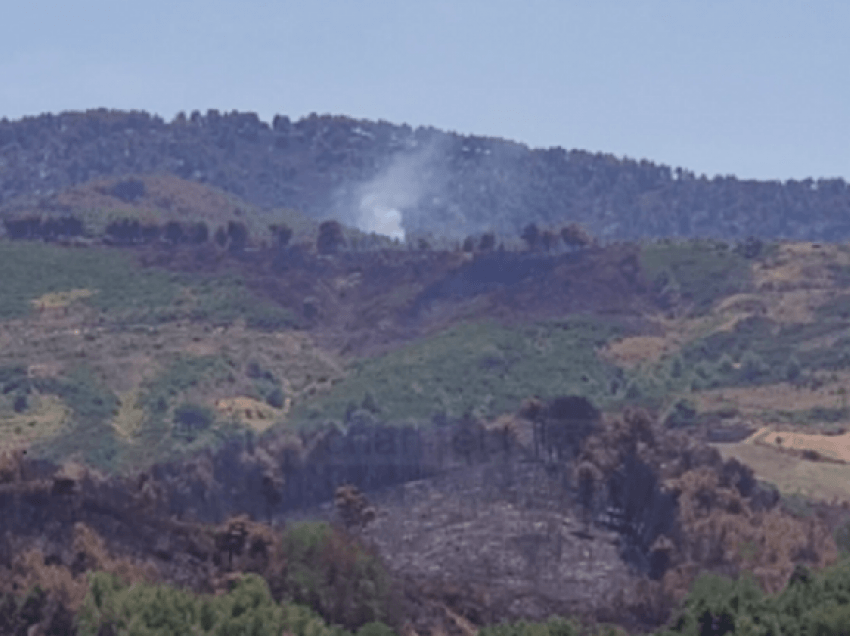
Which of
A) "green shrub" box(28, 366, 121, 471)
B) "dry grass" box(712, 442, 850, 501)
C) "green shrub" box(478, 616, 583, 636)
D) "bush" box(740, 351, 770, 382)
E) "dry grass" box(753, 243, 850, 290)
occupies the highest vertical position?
"dry grass" box(753, 243, 850, 290)

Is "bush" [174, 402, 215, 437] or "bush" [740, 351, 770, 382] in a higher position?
"bush" [740, 351, 770, 382]

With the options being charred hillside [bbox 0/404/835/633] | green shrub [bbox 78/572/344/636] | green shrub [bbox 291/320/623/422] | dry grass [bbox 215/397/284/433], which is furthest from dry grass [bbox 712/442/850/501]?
green shrub [bbox 78/572/344/636]

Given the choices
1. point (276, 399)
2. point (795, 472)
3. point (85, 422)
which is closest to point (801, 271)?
point (276, 399)

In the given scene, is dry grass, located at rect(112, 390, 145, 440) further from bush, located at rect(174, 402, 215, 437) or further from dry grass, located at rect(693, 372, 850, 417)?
dry grass, located at rect(693, 372, 850, 417)

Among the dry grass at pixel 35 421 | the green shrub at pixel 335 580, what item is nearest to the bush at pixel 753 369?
the dry grass at pixel 35 421

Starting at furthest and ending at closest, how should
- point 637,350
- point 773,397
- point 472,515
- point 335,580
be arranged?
1. point 637,350
2. point 773,397
3. point 472,515
4. point 335,580

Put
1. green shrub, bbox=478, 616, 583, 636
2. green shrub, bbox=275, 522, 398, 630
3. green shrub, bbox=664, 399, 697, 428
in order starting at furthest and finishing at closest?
1. green shrub, bbox=664, 399, 697, 428
2. green shrub, bbox=275, 522, 398, 630
3. green shrub, bbox=478, 616, 583, 636

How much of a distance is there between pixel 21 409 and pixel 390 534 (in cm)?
5571

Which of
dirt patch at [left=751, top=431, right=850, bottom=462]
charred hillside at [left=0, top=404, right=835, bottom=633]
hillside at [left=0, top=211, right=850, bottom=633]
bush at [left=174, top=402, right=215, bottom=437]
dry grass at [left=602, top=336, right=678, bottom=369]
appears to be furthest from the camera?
dry grass at [left=602, top=336, right=678, bottom=369]

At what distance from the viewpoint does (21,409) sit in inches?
5960

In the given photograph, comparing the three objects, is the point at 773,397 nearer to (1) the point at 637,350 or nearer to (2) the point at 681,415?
(2) the point at 681,415

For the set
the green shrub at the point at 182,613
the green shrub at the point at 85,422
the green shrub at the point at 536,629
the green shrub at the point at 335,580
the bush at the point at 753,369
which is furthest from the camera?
the bush at the point at 753,369

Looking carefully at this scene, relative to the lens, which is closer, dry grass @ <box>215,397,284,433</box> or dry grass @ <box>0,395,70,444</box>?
dry grass @ <box>0,395,70,444</box>

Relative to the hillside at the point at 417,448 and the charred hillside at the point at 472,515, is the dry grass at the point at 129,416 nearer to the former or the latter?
the hillside at the point at 417,448
